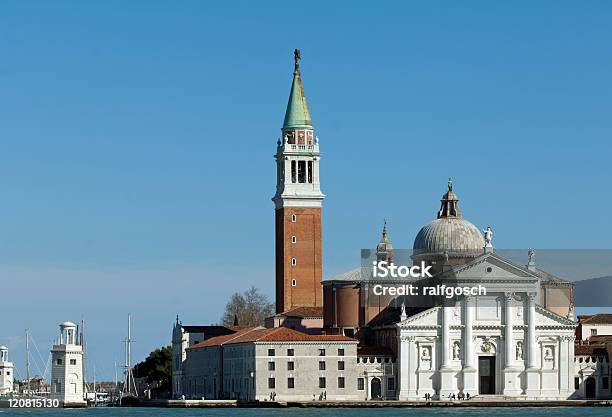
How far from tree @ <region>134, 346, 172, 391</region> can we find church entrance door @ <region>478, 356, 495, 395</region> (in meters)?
26.2

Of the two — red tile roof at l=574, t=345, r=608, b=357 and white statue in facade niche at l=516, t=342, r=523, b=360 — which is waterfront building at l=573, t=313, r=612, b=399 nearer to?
red tile roof at l=574, t=345, r=608, b=357

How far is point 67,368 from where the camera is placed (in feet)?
292

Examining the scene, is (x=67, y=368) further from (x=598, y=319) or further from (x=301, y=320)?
(x=598, y=319)

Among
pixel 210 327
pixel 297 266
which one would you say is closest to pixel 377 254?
pixel 297 266

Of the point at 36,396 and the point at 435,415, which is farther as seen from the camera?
the point at 36,396

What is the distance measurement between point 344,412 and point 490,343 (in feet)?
42.1

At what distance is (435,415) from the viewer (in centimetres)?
7644

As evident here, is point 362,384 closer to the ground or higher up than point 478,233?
closer to the ground

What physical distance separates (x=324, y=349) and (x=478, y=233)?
39.1 feet

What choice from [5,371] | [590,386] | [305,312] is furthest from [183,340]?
[590,386]

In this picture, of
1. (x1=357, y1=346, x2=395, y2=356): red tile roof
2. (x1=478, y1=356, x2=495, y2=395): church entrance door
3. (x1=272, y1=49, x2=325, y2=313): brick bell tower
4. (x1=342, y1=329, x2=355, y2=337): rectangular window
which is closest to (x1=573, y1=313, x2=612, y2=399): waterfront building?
(x1=478, y1=356, x2=495, y2=395): church entrance door

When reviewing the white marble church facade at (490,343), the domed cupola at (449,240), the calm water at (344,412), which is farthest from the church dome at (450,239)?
the calm water at (344,412)

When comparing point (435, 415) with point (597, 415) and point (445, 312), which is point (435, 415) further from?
point (445, 312)

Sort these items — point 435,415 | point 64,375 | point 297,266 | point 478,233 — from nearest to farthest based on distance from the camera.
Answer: point 435,415 → point 64,375 → point 478,233 → point 297,266
